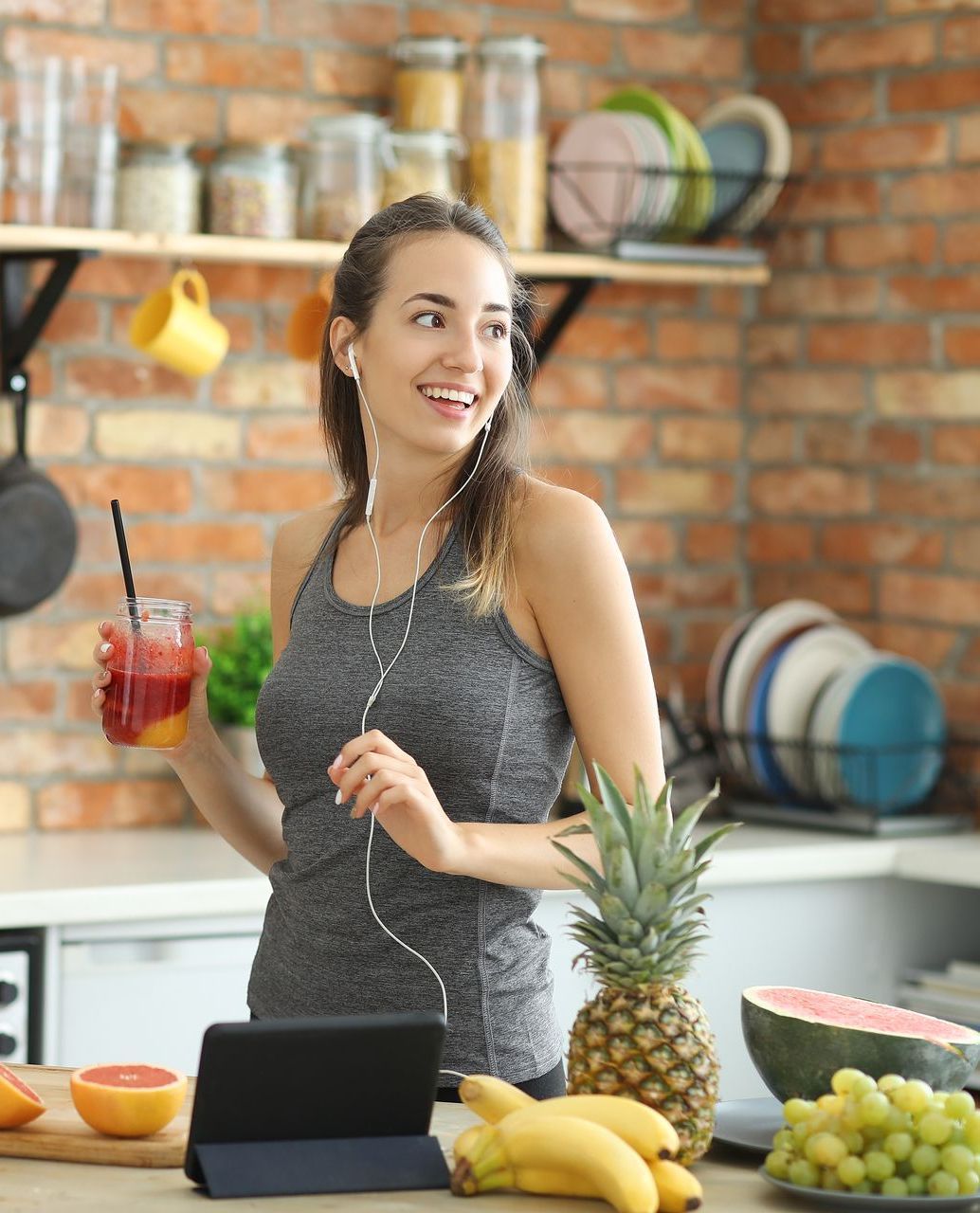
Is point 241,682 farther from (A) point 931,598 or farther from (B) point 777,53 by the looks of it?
(B) point 777,53

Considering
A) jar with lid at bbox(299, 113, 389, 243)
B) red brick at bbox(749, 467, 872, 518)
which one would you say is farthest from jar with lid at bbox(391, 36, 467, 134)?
red brick at bbox(749, 467, 872, 518)

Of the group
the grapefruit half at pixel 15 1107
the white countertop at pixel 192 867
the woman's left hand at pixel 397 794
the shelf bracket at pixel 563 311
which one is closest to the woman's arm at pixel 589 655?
the woman's left hand at pixel 397 794

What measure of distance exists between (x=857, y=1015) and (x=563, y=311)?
1.96 meters

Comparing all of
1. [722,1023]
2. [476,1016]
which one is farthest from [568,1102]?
[722,1023]

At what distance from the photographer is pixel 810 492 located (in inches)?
141

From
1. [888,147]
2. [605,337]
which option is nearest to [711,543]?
[605,337]

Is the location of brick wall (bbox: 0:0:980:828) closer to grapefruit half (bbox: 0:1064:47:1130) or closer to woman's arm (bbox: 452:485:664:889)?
woman's arm (bbox: 452:485:664:889)

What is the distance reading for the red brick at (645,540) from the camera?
3564mm

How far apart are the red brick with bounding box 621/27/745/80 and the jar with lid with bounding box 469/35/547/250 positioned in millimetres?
413

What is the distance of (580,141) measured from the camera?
3295mm

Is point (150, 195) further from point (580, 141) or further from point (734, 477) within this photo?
point (734, 477)

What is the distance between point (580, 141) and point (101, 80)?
0.85 m

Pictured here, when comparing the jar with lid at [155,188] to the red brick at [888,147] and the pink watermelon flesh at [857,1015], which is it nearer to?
the red brick at [888,147]

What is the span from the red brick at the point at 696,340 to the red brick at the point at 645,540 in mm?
318
